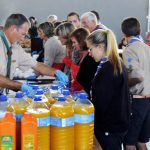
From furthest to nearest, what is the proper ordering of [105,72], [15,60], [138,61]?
1. [138,61]
2. [15,60]
3. [105,72]

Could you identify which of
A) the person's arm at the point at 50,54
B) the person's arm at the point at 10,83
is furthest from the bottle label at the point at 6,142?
the person's arm at the point at 50,54

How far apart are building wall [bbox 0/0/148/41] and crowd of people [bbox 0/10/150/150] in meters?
5.71

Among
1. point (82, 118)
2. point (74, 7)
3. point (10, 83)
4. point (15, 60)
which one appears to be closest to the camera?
point (82, 118)

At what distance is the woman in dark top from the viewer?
87.3 inches

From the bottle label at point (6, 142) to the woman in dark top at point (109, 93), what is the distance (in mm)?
797

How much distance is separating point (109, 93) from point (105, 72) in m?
0.14

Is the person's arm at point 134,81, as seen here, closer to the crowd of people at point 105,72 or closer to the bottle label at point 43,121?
the crowd of people at point 105,72

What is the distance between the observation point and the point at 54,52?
4.38m

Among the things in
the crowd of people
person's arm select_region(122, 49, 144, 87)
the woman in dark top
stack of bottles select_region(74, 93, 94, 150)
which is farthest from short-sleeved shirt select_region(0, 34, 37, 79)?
stack of bottles select_region(74, 93, 94, 150)

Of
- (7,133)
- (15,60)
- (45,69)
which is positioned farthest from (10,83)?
(7,133)

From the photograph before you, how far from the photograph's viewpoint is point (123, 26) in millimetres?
3209

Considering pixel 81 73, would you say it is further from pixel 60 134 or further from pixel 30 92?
pixel 60 134

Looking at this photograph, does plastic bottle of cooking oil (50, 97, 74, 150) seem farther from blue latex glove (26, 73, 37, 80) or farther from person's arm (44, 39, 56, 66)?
person's arm (44, 39, 56, 66)

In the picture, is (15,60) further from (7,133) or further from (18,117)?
(7,133)
